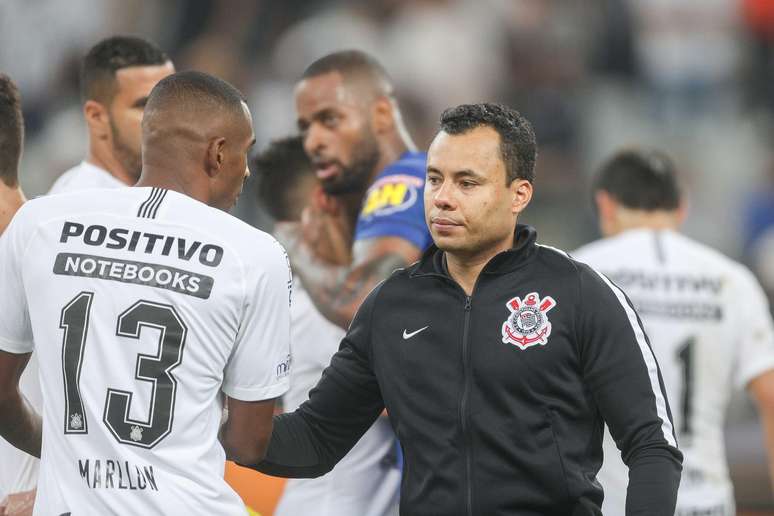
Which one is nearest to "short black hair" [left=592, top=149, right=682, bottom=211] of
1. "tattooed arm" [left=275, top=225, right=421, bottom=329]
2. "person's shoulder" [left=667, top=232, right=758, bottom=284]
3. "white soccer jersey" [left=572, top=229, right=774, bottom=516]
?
"person's shoulder" [left=667, top=232, right=758, bottom=284]

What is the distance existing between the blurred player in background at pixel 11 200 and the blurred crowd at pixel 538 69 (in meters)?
7.74

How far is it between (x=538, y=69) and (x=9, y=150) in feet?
31.9

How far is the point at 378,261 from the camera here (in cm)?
504

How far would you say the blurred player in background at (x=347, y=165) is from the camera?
5176 mm

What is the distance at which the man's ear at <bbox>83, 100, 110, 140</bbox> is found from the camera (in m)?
5.21

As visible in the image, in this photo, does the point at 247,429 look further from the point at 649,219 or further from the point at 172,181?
the point at 649,219

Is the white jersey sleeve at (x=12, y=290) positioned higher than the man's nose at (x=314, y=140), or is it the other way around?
the man's nose at (x=314, y=140)

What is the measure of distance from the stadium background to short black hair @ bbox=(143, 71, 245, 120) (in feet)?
27.0

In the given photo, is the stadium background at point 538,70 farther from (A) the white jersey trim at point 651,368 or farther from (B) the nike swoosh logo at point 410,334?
(A) the white jersey trim at point 651,368

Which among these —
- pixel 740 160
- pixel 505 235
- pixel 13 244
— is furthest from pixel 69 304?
pixel 740 160

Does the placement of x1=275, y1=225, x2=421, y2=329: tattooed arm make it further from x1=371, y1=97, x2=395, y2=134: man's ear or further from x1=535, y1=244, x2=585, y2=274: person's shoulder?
x1=535, y1=244, x2=585, y2=274: person's shoulder

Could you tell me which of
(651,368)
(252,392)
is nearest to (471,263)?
(651,368)

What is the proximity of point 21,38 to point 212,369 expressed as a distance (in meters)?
10.1

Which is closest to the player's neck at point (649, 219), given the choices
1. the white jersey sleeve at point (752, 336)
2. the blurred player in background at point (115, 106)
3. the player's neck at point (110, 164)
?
the white jersey sleeve at point (752, 336)
